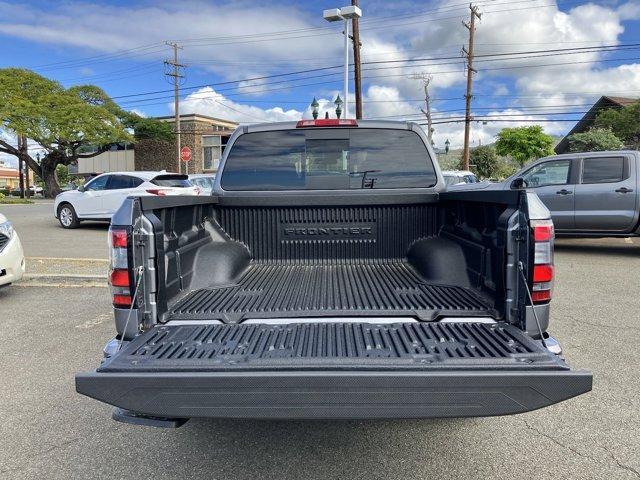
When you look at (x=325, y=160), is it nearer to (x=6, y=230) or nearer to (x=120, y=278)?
(x=120, y=278)

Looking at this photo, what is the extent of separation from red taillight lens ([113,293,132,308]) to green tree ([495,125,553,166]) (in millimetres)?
42903

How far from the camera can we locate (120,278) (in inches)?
100

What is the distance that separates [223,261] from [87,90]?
4823 centimetres

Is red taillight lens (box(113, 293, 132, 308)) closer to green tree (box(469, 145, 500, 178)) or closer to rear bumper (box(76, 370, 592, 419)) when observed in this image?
rear bumper (box(76, 370, 592, 419))

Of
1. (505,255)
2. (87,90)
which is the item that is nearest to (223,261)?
(505,255)

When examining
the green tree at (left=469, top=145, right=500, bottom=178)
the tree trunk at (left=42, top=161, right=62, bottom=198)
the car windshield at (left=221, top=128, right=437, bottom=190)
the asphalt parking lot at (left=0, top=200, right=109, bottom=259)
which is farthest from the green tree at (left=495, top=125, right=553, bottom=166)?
the tree trunk at (left=42, top=161, right=62, bottom=198)

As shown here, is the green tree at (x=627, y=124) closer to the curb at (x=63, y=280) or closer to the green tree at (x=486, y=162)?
the green tree at (x=486, y=162)

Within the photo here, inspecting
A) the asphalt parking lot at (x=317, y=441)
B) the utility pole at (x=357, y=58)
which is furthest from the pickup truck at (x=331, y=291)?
the utility pole at (x=357, y=58)

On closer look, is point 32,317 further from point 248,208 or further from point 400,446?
point 400,446

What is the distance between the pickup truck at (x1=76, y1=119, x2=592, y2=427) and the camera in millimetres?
1939

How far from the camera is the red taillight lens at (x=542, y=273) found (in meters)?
2.47

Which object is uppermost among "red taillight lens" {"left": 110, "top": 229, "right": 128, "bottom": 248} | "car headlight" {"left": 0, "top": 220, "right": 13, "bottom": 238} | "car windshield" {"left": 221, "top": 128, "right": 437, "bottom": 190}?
"car windshield" {"left": 221, "top": 128, "right": 437, "bottom": 190}

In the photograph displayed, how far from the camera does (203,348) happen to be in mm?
2246

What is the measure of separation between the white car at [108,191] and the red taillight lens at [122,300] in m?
10.9
